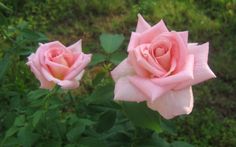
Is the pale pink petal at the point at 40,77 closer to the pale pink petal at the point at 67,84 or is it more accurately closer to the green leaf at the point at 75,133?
the pale pink petal at the point at 67,84

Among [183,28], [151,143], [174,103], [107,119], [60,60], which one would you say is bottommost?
[183,28]

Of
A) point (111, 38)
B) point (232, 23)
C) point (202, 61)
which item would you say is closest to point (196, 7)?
point (232, 23)

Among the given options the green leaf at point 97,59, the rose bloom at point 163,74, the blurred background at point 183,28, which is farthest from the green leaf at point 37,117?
the blurred background at point 183,28

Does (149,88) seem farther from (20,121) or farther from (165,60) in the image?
(20,121)

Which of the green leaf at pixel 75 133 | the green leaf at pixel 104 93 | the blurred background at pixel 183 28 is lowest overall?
the blurred background at pixel 183 28

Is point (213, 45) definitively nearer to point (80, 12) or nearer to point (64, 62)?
point (80, 12)

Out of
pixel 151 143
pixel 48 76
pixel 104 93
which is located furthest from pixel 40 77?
pixel 151 143

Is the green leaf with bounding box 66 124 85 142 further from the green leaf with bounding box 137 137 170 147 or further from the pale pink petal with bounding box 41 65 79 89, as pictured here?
the pale pink petal with bounding box 41 65 79 89
